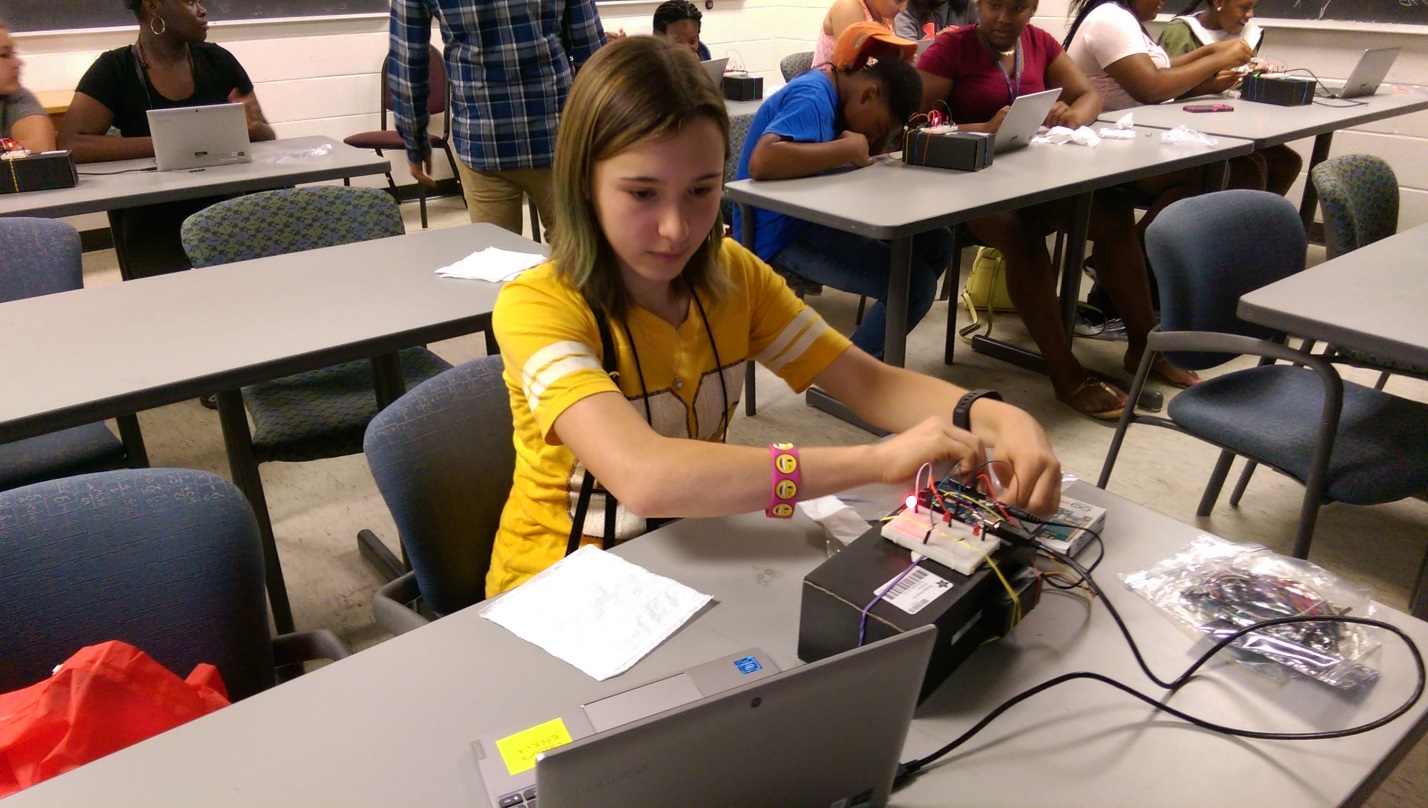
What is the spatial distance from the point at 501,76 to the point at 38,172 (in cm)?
135

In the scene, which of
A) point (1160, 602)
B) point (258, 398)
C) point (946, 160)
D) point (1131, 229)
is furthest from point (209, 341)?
point (1131, 229)

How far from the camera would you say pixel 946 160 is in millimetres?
2676

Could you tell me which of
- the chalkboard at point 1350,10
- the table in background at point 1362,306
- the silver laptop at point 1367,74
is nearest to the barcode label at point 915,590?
the table in background at point 1362,306

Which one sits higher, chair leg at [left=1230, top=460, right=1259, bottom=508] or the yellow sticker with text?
the yellow sticker with text

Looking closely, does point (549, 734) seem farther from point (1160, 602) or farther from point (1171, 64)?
point (1171, 64)

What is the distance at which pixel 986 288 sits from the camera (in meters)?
3.51

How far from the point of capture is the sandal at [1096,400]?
280cm

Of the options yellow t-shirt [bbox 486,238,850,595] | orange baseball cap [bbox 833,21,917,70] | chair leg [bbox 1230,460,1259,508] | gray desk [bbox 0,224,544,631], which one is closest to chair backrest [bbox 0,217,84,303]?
gray desk [bbox 0,224,544,631]

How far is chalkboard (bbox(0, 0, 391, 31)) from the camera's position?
410cm

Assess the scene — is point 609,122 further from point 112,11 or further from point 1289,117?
point 112,11

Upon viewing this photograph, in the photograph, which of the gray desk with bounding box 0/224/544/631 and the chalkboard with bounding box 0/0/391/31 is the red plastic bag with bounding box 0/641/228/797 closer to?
the gray desk with bounding box 0/224/544/631

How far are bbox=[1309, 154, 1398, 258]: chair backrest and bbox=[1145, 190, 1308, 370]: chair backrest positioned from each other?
0.17m

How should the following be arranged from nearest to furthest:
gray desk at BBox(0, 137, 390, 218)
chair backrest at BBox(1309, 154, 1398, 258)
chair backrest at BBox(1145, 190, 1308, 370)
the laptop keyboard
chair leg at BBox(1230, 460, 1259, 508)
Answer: the laptop keyboard, chair backrest at BBox(1145, 190, 1308, 370), chair backrest at BBox(1309, 154, 1398, 258), chair leg at BBox(1230, 460, 1259, 508), gray desk at BBox(0, 137, 390, 218)

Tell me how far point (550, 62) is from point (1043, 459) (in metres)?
2.21
